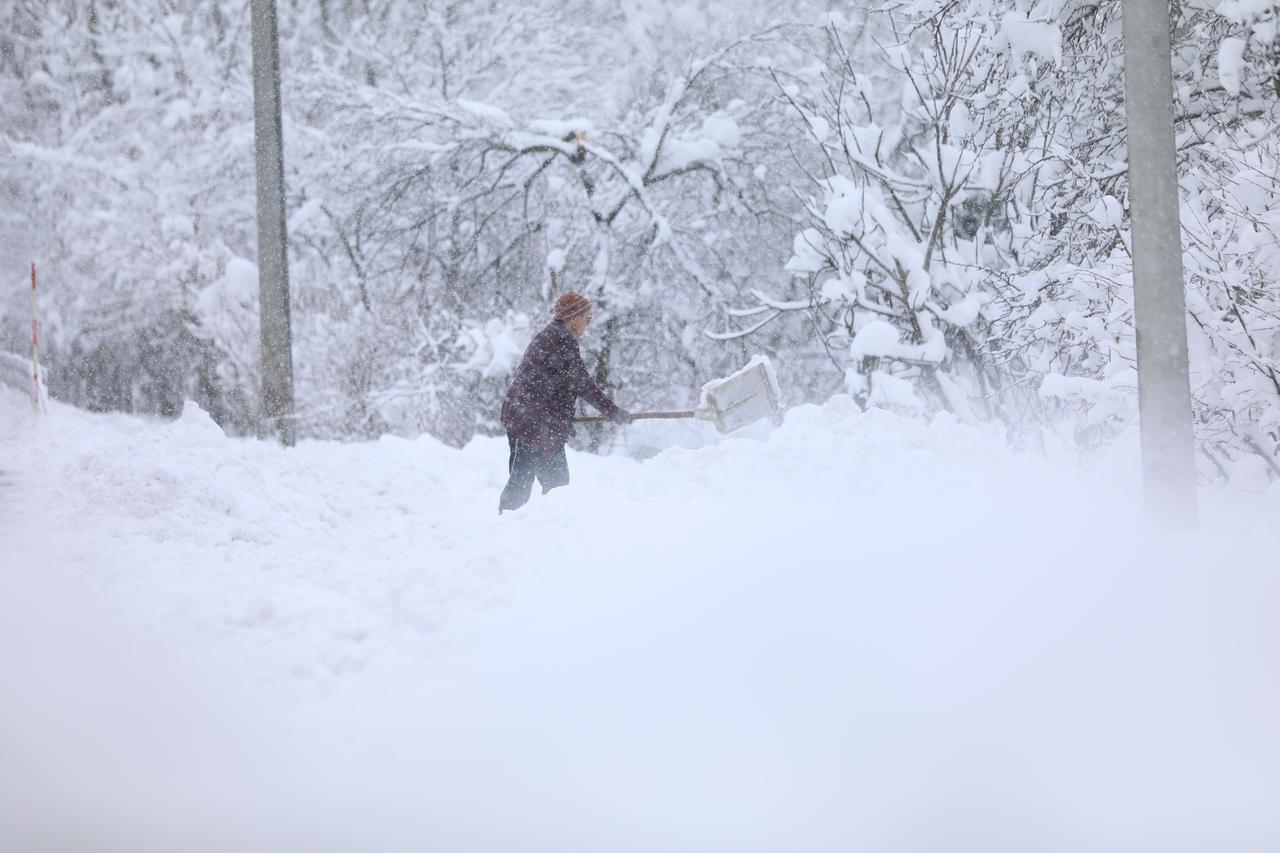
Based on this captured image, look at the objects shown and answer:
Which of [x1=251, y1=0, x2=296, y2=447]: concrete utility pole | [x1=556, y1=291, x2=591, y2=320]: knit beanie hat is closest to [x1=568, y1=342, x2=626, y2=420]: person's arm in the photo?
[x1=556, y1=291, x2=591, y2=320]: knit beanie hat

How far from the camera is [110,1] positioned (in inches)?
617

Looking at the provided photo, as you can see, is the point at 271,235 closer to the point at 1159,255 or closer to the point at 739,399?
the point at 739,399

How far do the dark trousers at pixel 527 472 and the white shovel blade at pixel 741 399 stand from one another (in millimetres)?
1236

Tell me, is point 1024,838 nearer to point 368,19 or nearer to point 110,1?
point 368,19

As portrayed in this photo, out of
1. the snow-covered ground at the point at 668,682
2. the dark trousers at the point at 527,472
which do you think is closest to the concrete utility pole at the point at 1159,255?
the snow-covered ground at the point at 668,682

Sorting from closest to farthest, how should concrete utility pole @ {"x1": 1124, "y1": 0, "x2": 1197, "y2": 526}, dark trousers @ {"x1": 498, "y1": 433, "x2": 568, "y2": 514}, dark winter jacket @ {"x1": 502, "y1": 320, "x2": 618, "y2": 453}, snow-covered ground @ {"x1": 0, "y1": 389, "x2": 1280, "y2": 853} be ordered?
snow-covered ground @ {"x1": 0, "y1": 389, "x2": 1280, "y2": 853}
concrete utility pole @ {"x1": 1124, "y1": 0, "x2": 1197, "y2": 526}
dark winter jacket @ {"x1": 502, "y1": 320, "x2": 618, "y2": 453}
dark trousers @ {"x1": 498, "y1": 433, "x2": 568, "y2": 514}

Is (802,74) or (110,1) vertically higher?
(110,1)

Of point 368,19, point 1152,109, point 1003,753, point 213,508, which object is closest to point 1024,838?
point 1003,753

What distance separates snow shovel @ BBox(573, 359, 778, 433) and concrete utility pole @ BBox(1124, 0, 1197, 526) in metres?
3.51

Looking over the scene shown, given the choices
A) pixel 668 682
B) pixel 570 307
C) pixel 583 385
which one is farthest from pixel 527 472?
pixel 668 682

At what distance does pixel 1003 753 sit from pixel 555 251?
32.7 feet

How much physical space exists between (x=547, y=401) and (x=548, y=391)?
60 mm

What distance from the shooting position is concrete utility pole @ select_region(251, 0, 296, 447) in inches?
365

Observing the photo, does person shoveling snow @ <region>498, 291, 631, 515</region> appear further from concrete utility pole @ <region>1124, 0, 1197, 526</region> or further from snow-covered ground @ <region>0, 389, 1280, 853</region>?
concrete utility pole @ <region>1124, 0, 1197, 526</region>
